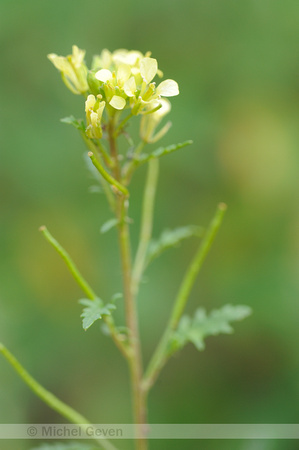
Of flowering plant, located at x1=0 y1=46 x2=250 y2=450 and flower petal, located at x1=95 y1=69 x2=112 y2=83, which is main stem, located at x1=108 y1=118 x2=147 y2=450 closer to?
flowering plant, located at x1=0 y1=46 x2=250 y2=450

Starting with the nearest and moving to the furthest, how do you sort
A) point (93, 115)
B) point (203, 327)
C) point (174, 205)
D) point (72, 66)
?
point (93, 115), point (72, 66), point (203, 327), point (174, 205)

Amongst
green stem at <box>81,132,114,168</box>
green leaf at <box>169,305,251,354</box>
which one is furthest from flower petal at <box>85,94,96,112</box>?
green leaf at <box>169,305,251,354</box>

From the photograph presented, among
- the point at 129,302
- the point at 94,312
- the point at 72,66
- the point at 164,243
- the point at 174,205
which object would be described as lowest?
the point at 94,312

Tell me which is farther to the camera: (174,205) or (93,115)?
(174,205)

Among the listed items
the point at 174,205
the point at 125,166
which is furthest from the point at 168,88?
the point at 174,205

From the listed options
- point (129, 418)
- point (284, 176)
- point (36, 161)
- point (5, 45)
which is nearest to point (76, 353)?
point (129, 418)

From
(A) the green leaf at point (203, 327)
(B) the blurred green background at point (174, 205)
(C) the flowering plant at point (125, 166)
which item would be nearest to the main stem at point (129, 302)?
(C) the flowering plant at point (125, 166)

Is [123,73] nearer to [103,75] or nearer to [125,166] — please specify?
[103,75]

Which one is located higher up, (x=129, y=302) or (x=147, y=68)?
(x=147, y=68)
